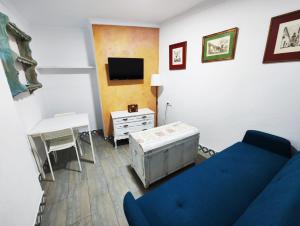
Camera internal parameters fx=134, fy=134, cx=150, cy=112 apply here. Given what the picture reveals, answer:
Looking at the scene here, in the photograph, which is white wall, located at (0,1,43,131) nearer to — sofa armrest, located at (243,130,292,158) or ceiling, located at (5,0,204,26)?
ceiling, located at (5,0,204,26)

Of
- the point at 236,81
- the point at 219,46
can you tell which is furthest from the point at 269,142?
the point at 219,46

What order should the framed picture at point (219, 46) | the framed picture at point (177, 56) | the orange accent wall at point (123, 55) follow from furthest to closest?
the orange accent wall at point (123, 55) → the framed picture at point (177, 56) → the framed picture at point (219, 46)

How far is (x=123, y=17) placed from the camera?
253 centimetres

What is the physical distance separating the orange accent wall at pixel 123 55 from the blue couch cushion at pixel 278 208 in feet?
9.10

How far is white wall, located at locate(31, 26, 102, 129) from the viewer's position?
9.12ft

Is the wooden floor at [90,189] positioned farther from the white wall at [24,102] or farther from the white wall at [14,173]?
the white wall at [24,102]

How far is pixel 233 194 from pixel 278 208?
1.58 ft

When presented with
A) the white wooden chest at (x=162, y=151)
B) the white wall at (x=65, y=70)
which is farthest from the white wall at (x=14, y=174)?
the white wall at (x=65, y=70)

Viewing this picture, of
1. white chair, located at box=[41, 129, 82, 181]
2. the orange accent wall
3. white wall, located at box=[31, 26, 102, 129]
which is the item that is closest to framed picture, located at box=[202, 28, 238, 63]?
the orange accent wall

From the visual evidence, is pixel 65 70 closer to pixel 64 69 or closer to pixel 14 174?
pixel 64 69

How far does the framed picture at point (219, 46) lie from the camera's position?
180cm

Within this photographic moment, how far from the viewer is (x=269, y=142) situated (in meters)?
1.62

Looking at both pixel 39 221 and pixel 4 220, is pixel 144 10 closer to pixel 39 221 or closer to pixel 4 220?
pixel 4 220

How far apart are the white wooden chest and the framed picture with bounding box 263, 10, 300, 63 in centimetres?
127
